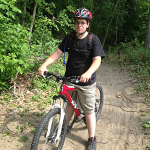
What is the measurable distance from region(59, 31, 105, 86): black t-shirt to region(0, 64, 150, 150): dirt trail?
47.3 inches

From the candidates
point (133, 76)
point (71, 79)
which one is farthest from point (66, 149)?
point (133, 76)

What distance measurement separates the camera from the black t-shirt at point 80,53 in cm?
235

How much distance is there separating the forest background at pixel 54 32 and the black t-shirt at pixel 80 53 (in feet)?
4.36

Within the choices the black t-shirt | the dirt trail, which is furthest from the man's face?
the dirt trail

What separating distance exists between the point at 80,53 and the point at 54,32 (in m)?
8.09

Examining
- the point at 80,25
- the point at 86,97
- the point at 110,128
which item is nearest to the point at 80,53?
the point at 80,25

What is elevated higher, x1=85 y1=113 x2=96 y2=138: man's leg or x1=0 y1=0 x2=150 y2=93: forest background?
x1=0 y1=0 x2=150 y2=93: forest background

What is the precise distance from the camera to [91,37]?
2385mm

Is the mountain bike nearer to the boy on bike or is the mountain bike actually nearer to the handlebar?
the handlebar

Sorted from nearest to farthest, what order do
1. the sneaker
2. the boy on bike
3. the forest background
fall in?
the boy on bike
the sneaker
the forest background

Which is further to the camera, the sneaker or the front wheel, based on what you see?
the sneaker

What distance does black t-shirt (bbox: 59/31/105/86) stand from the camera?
235cm

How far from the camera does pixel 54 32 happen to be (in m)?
10.0

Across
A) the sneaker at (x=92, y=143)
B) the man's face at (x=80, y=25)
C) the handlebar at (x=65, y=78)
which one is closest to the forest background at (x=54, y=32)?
the handlebar at (x=65, y=78)
